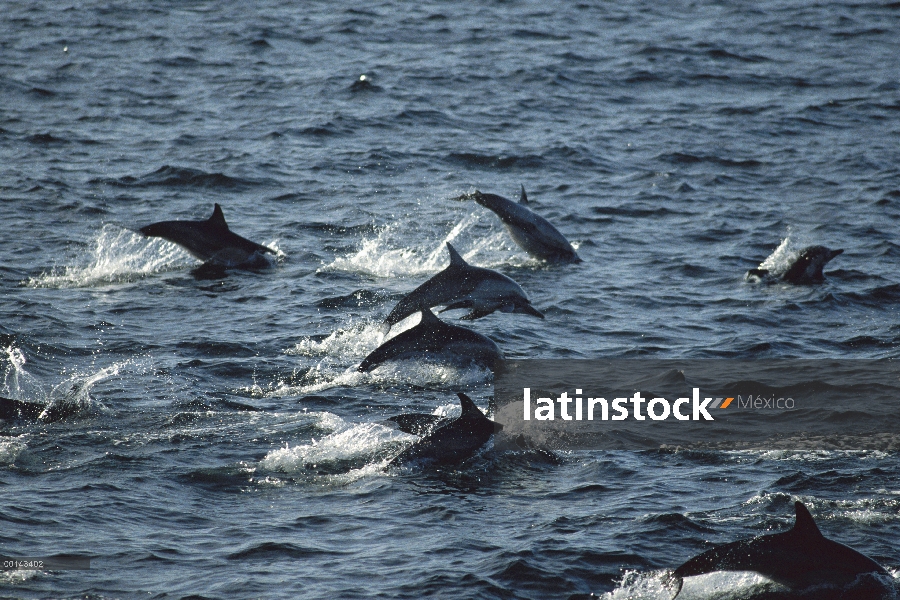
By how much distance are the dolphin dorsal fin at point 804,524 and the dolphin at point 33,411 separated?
756cm

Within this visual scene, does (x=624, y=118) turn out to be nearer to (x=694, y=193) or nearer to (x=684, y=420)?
(x=694, y=193)

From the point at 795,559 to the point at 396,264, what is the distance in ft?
36.7

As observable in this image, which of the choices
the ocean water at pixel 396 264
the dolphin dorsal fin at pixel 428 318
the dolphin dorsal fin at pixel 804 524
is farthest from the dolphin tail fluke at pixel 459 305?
the dolphin dorsal fin at pixel 804 524

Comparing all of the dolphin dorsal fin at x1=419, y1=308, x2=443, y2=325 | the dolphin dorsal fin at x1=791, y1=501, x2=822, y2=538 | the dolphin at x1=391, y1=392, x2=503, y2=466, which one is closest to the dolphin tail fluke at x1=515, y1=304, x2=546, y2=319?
the dolphin dorsal fin at x1=419, y1=308, x2=443, y2=325

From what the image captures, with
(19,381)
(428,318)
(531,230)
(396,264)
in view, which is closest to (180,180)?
(396,264)

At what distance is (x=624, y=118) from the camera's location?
28.8 meters

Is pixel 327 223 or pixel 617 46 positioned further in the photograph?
pixel 617 46

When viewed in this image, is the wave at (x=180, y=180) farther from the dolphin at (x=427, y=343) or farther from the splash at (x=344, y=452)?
the splash at (x=344, y=452)

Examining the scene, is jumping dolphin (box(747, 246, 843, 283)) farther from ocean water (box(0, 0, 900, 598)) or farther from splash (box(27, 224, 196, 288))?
splash (box(27, 224, 196, 288))

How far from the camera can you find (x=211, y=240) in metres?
18.8

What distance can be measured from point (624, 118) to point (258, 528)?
20919mm

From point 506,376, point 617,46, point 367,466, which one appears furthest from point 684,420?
point 617,46

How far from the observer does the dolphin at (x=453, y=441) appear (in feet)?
36.9

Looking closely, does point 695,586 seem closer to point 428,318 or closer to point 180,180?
point 428,318
